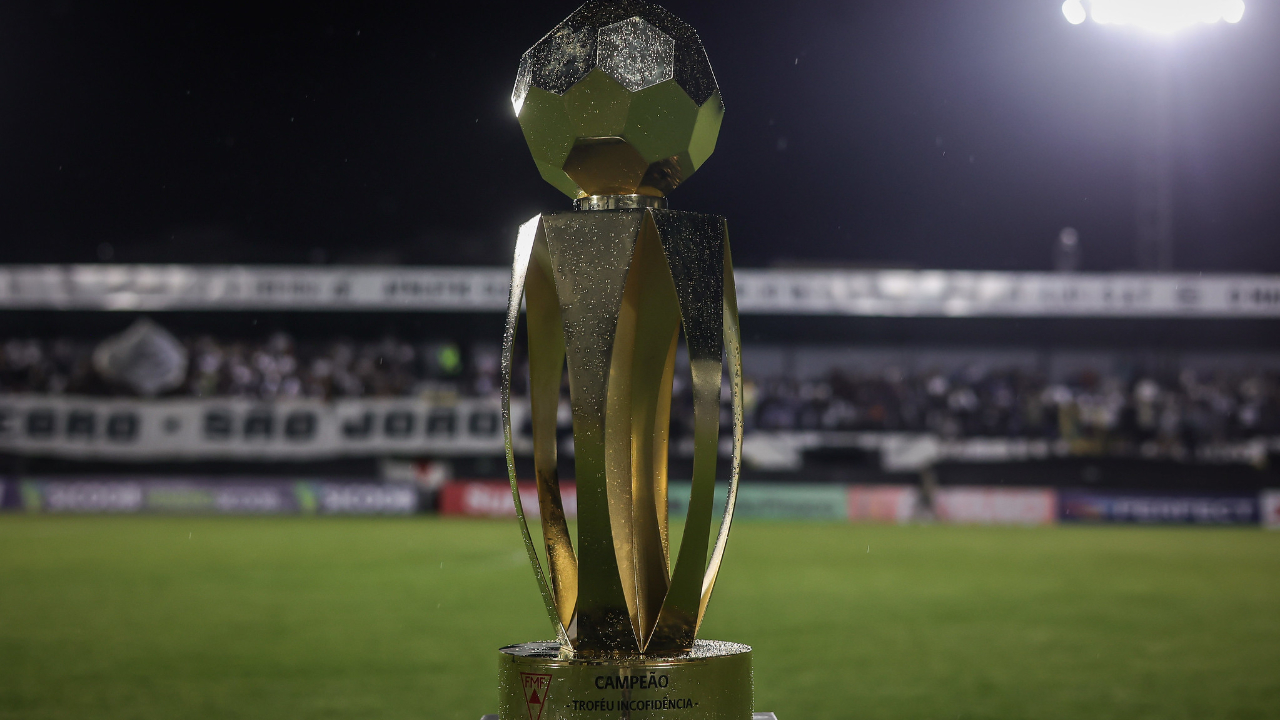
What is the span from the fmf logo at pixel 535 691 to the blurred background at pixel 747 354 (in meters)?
2.04

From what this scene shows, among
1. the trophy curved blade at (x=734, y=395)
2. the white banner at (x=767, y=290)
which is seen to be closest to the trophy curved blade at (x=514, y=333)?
the trophy curved blade at (x=734, y=395)

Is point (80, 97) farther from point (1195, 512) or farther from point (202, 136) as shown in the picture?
point (1195, 512)

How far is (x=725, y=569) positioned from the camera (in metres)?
8.90

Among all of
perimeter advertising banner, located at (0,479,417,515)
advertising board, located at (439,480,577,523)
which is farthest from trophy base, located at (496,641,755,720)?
perimeter advertising banner, located at (0,479,417,515)

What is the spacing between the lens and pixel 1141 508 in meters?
16.1

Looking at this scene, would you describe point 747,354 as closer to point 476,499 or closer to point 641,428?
point 476,499

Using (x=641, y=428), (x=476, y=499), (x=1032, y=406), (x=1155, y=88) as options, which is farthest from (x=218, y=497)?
(x=641, y=428)

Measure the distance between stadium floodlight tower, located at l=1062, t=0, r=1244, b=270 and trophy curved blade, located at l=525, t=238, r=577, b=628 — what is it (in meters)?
3.95

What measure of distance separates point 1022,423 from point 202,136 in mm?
16814

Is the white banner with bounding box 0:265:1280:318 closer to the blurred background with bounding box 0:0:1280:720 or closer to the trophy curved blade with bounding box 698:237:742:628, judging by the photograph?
the blurred background with bounding box 0:0:1280:720

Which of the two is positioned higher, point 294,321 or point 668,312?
point 294,321

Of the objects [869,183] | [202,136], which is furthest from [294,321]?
[869,183]

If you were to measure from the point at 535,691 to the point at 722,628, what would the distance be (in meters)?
3.90

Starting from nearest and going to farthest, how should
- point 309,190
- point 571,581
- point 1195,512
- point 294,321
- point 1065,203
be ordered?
point 571,581 → point 309,190 → point 1065,203 → point 1195,512 → point 294,321
